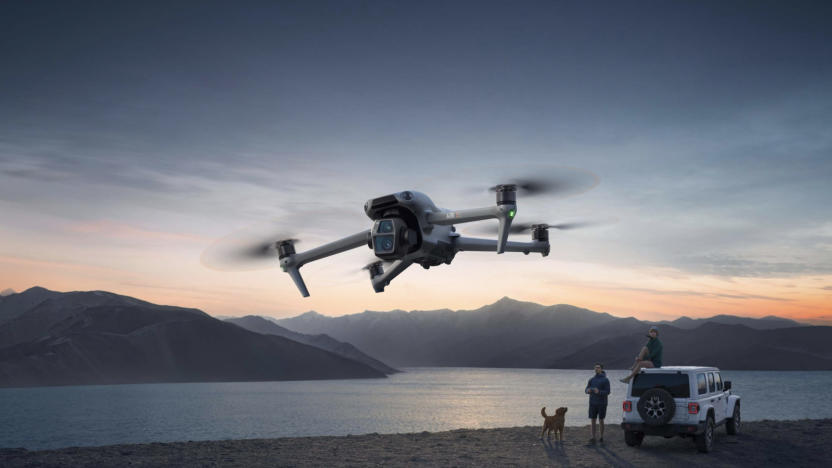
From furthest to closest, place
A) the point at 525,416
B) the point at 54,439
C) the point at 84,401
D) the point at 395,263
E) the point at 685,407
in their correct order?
the point at 84,401 → the point at 525,416 → the point at 54,439 → the point at 685,407 → the point at 395,263

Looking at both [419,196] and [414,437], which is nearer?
[419,196]

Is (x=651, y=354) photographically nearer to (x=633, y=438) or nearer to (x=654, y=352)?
(x=654, y=352)

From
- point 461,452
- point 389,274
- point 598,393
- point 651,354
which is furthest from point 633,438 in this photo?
point 389,274

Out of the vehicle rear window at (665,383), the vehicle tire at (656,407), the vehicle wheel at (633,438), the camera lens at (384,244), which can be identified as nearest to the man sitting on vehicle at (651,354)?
the vehicle rear window at (665,383)

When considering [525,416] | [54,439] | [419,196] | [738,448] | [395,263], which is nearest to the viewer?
[419,196]

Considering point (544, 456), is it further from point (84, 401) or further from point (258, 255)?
point (84, 401)

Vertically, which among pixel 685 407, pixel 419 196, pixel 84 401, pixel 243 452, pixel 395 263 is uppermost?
pixel 419 196

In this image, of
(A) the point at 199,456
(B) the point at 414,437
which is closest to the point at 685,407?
(B) the point at 414,437
